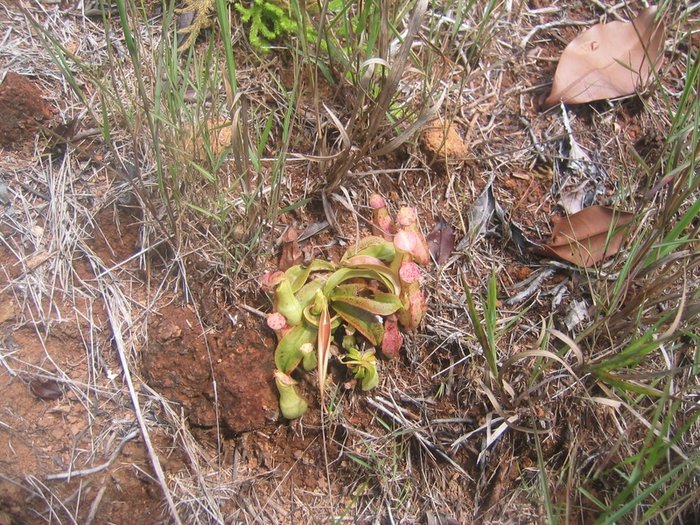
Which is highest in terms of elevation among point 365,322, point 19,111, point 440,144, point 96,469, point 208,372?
point 19,111

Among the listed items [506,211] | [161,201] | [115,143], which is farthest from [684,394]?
[115,143]

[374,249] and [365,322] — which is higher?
[374,249]

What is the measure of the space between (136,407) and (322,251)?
691 mm

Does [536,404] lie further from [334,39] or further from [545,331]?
[334,39]

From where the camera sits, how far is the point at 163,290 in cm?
165

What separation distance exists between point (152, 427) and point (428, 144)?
1.18 metres

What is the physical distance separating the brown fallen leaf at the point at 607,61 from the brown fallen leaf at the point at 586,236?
0.43m

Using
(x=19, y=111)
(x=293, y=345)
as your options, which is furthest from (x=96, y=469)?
(x=19, y=111)

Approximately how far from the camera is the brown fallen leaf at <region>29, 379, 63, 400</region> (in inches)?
60.0

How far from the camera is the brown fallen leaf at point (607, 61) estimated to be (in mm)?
1902

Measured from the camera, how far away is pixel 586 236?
1.74 meters

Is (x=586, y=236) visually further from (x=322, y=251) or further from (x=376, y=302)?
(x=322, y=251)

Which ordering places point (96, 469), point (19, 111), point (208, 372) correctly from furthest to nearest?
point (19, 111)
point (208, 372)
point (96, 469)

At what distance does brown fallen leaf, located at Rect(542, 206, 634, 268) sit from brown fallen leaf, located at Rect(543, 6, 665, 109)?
0.43 m
